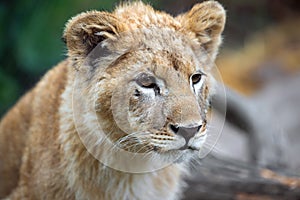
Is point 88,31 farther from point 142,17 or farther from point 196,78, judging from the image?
point 196,78

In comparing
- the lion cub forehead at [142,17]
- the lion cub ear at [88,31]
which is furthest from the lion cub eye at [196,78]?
the lion cub ear at [88,31]

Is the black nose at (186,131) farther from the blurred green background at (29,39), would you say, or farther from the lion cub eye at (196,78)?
the blurred green background at (29,39)

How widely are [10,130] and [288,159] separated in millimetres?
3447

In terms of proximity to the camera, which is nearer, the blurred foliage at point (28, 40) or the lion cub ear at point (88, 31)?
the lion cub ear at point (88, 31)

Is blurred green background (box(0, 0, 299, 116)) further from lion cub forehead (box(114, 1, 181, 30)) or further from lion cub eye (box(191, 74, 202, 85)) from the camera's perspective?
lion cub eye (box(191, 74, 202, 85))

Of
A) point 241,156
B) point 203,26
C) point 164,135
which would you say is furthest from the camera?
point 241,156

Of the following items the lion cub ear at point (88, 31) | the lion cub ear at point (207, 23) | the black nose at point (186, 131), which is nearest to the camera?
the black nose at point (186, 131)

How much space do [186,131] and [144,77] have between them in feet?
1.29

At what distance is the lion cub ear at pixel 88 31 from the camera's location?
146 inches

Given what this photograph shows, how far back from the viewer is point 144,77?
362cm

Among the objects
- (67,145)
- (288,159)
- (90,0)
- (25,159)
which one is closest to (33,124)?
(25,159)

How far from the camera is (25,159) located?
446cm

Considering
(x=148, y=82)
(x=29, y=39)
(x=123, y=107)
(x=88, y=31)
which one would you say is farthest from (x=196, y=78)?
(x=29, y=39)

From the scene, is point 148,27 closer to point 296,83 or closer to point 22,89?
point 22,89
